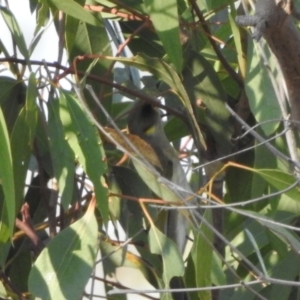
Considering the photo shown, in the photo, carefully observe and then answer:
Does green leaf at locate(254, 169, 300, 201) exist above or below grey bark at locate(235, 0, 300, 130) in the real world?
below

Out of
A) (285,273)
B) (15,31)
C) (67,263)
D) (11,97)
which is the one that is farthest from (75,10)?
(285,273)

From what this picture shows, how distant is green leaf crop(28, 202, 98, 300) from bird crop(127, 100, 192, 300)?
18 centimetres

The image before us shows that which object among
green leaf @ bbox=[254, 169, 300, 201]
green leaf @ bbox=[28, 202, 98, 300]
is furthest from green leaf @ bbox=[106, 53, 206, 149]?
green leaf @ bbox=[28, 202, 98, 300]

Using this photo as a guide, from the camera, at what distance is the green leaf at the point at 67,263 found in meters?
1.06

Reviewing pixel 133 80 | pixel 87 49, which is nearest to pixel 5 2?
pixel 87 49

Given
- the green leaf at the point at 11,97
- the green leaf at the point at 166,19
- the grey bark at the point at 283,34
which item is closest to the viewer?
the grey bark at the point at 283,34

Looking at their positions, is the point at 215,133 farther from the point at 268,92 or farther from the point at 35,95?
the point at 35,95

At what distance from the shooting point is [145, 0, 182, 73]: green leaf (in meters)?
1.04

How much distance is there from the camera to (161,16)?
1.05 meters

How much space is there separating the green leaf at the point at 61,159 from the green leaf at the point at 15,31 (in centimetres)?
10

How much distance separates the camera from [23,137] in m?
1.12

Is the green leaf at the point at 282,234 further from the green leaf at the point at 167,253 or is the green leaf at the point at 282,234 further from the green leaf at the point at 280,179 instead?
the green leaf at the point at 167,253

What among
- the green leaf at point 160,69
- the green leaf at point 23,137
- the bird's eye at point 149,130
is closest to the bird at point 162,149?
the bird's eye at point 149,130

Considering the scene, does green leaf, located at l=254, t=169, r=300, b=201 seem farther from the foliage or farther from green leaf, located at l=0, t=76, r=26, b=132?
green leaf, located at l=0, t=76, r=26, b=132
